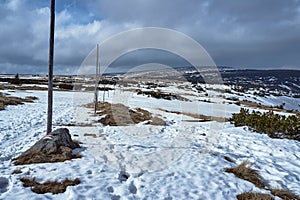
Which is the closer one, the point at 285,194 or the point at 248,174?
the point at 285,194

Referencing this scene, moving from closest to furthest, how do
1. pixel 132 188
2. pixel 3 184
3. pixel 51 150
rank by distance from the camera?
pixel 3 184 < pixel 132 188 < pixel 51 150

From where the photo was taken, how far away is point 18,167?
6902 millimetres

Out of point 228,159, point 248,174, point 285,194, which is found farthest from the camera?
point 228,159

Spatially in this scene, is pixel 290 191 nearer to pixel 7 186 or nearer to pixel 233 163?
pixel 233 163

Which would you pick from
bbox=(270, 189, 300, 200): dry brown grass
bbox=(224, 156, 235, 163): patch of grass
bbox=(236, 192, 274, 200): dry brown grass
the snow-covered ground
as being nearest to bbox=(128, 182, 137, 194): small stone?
the snow-covered ground

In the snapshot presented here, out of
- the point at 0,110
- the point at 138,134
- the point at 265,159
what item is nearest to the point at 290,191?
the point at 265,159

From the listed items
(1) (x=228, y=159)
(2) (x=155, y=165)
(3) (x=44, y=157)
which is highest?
(3) (x=44, y=157)

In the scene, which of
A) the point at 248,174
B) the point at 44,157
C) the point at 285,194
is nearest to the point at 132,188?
the point at 44,157

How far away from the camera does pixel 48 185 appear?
5.75 meters

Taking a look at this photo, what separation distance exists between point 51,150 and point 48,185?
264cm

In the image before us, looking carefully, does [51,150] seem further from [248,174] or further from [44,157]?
[248,174]

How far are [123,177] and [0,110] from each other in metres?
17.8

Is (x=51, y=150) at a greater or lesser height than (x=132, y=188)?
greater

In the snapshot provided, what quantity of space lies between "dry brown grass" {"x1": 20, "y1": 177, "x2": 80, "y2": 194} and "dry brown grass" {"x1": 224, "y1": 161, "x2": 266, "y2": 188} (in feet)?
15.0
